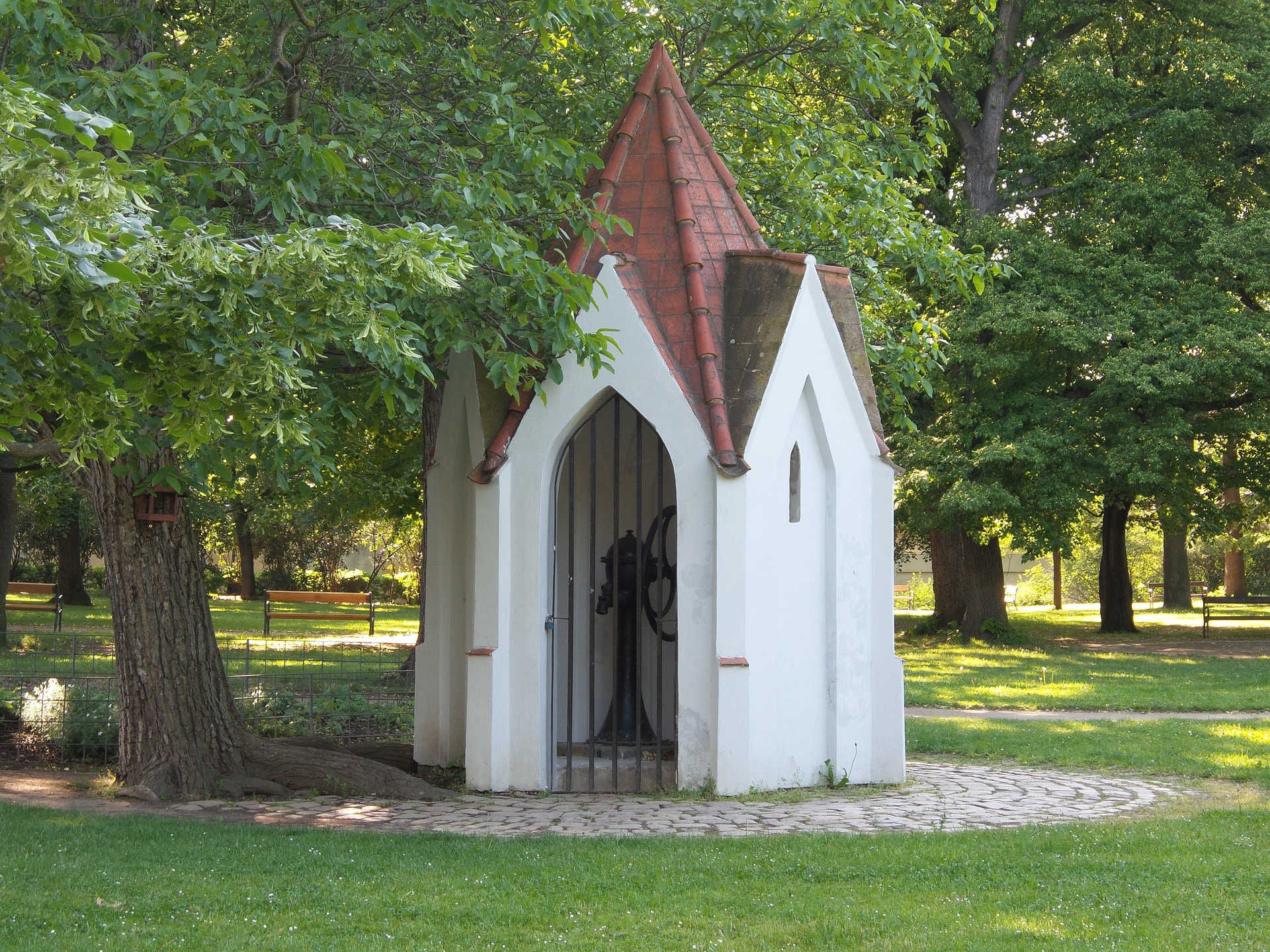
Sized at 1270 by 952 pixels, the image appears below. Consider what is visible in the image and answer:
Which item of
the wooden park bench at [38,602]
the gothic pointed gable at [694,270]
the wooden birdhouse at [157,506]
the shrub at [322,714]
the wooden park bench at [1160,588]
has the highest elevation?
the gothic pointed gable at [694,270]

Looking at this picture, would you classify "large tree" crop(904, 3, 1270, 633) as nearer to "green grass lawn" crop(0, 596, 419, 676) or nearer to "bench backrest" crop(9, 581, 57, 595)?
"green grass lawn" crop(0, 596, 419, 676)

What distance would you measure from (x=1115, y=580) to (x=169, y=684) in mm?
25790

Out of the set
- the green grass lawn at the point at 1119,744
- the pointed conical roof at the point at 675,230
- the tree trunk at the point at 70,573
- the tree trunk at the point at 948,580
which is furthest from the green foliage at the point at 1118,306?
the tree trunk at the point at 70,573

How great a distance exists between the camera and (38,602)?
92.6ft

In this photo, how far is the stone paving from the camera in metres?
8.53

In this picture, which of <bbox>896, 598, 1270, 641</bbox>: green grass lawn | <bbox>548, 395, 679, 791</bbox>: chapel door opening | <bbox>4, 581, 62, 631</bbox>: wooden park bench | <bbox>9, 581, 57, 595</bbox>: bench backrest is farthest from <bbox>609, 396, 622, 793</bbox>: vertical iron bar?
<bbox>9, 581, 57, 595</bbox>: bench backrest

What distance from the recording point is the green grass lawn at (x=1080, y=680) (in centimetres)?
1634

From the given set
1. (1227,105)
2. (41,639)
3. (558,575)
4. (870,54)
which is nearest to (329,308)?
(558,575)

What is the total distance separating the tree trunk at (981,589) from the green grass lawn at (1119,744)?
40.9 feet

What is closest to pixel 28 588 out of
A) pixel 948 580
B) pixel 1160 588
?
pixel 948 580

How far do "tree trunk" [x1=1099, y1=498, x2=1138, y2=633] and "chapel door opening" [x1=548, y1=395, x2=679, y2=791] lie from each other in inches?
800

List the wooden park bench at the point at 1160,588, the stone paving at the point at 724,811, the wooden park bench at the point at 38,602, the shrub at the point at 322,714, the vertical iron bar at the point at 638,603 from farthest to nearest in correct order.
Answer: the wooden park bench at the point at 1160,588 < the wooden park bench at the point at 38,602 < the shrub at the point at 322,714 < the vertical iron bar at the point at 638,603 < the stone paving at the point at 724,811

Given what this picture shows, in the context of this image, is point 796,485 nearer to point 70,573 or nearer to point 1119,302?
point 1119,302

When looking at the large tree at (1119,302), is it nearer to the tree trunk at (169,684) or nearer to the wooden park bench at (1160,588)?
the tree trunk at (169,684)
